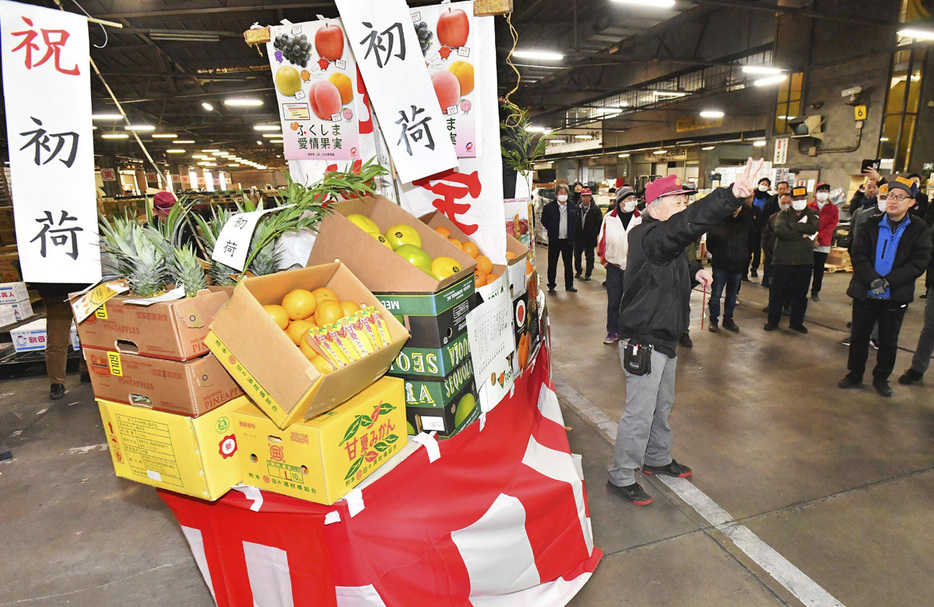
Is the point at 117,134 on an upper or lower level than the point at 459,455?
upper

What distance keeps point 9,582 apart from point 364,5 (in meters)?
3.48

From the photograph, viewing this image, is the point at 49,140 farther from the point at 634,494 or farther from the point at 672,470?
the point at 672,470

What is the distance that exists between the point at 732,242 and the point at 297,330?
18.3 ft

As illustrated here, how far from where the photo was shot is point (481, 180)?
8.83 feet

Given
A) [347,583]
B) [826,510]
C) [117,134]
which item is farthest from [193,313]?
[117,134]

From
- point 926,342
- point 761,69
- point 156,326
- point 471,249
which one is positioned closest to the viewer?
point 156,326

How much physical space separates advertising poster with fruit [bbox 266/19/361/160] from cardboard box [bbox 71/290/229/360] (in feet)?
5.74

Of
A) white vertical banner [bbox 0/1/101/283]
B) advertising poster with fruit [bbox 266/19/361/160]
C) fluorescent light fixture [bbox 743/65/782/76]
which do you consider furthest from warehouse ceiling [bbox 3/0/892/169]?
white vertical banner [bbox 0/1/101/283]

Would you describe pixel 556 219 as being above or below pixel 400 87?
below

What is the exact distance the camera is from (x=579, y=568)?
233 cm

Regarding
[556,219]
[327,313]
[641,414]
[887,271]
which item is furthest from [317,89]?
[556,219]

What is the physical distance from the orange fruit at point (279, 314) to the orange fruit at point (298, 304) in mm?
25

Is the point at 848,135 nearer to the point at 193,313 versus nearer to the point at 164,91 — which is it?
the point at 193,313

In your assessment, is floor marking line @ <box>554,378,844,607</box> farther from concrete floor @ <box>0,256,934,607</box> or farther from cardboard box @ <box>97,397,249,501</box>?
cardboard box @ <box>97,397,249,501</box>
